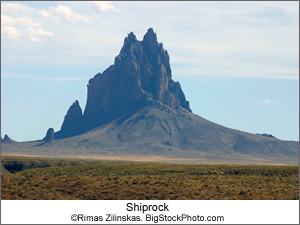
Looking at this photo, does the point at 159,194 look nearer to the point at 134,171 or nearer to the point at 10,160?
the point at 134,171

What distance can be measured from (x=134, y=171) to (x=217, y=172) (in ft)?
50.1

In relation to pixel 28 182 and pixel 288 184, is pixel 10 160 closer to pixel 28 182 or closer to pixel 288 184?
pixel 28 182

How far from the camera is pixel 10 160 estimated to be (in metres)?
163

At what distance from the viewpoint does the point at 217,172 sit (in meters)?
91.9

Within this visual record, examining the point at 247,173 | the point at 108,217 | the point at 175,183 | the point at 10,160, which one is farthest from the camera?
the point at 10,160

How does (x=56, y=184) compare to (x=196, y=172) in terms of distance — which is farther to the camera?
(x=196, y=172)

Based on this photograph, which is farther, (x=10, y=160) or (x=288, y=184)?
(x=10, y=160)

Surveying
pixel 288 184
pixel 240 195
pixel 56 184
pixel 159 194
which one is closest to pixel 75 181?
pixel 56 184

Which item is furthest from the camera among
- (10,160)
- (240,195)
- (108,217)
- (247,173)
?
(10,160)

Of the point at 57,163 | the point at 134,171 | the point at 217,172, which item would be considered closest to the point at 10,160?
the point at 57,163

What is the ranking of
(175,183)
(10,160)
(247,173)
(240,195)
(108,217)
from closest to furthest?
(108,217)
(240,195)
(175,183)
(247,173)
(10,160)

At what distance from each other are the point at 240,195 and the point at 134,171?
34.8m

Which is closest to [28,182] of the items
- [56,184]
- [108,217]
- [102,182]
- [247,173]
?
[56,184]

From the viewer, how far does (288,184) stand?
71438 mm
